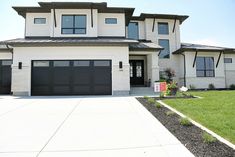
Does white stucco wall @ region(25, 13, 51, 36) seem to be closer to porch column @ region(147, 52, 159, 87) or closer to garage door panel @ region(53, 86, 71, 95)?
garage door panel @ region(53, 86, 71, 95)

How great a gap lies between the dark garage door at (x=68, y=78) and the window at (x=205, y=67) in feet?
36.0

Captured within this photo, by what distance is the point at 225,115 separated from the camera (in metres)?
7.06

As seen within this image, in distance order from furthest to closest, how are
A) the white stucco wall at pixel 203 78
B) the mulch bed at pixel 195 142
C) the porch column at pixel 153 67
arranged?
the white stucco wall at pixel 203 78 → the porch column at pixel 153 67 → the mulch bed at pixel 195 142

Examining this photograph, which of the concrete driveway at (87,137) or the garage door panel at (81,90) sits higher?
the garage door panel at (81,90)

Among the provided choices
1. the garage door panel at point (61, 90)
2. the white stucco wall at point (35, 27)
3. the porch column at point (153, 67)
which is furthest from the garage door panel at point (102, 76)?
the white stucco wall at point (35, 27)

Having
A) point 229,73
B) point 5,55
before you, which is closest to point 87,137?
point 5,55

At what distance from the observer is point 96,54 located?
55.7ft

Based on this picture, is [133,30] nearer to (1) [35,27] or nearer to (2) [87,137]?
(1) [35,27]

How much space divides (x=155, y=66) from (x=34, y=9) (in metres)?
12.4

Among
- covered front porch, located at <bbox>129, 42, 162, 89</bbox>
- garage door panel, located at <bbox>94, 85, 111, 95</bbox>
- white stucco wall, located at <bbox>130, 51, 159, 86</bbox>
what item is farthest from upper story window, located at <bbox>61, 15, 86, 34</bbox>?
garage door panel, located at <bbox>94, 85, 111, 95</bbox>

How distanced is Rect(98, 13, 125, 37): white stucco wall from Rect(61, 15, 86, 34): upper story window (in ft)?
5.28

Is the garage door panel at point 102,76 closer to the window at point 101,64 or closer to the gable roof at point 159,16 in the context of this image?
the window at point 101,64

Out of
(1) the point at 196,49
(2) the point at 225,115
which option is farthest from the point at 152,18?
(2) the point at 225,115

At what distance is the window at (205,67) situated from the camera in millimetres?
22312
